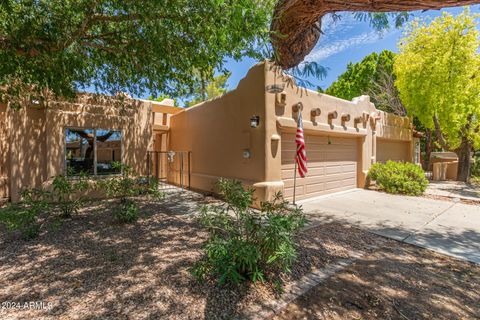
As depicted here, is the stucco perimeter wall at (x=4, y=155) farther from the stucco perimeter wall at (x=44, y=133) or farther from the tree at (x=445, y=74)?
the tree at (x=445, y=74)

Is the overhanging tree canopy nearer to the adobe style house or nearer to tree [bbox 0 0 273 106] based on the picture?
tree [bbox 0 0 273 106]

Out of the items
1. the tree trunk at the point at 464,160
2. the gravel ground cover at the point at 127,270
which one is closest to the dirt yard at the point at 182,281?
the gravel ground cover at the point at 127,270

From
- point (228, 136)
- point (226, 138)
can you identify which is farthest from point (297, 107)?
point (226, 138)

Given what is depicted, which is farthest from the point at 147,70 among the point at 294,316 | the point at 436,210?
the point at 436,210

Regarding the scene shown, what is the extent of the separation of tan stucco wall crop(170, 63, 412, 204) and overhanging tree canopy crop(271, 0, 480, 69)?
93cm

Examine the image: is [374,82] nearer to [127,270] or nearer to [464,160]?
[464,160]

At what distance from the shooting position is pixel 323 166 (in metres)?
9.04

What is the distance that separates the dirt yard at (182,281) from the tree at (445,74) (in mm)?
10252

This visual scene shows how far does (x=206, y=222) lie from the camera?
131 inches

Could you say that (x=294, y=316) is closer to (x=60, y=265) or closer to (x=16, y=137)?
(x=60, y=265)

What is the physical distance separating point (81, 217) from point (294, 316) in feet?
19.4

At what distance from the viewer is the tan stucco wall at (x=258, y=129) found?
7.07m

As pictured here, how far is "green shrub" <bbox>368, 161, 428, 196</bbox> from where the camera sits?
9.39m

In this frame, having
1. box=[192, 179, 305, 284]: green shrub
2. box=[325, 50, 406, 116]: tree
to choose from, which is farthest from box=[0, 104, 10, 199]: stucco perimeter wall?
box=[325, 50, 406, 116]: tree
